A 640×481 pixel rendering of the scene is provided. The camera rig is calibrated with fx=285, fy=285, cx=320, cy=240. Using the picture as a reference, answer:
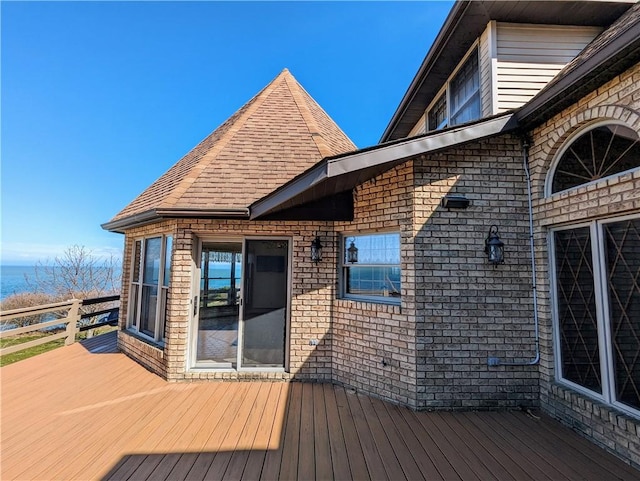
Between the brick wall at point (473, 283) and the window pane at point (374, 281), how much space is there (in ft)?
1.57

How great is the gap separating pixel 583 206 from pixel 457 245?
133 centimetres

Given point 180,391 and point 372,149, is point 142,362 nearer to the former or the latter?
point 180,391

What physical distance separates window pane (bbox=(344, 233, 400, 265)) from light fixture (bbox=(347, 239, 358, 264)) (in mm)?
33

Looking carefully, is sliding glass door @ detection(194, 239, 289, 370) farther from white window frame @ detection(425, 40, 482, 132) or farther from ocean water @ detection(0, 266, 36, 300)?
ocean water @ detection(0, 266, 36, 300)

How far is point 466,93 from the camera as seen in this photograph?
16.9 ft

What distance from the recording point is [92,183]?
111 ft

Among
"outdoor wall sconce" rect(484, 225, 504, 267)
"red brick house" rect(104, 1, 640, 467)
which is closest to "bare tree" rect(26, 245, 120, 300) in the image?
"red brick house" rect(104, 1, 640, 467)

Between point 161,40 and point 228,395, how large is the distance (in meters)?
9.18

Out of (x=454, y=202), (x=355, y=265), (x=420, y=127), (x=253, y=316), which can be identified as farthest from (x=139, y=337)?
(x=420, y=127)

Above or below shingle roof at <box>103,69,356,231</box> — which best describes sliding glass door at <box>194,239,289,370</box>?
below

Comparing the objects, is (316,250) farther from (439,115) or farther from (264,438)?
(439,115)

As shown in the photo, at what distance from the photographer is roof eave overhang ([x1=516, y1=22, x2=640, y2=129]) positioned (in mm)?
2402

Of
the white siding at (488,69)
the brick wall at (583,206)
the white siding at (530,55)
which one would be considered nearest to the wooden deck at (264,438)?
the brick wall at (583,206)

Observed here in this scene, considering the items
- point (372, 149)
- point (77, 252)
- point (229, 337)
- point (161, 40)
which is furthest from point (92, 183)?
point (372, 149)
